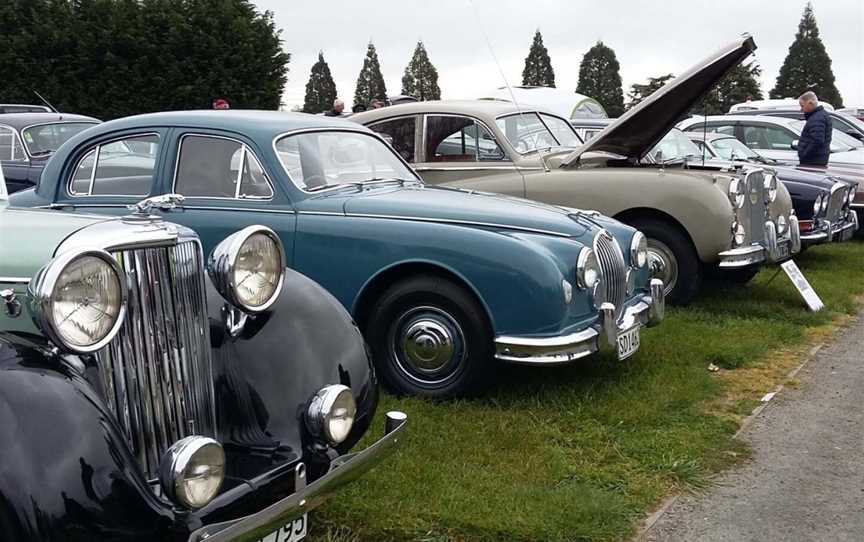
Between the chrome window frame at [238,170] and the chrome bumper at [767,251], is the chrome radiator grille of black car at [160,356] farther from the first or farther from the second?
the chrome bumper at [767,251]

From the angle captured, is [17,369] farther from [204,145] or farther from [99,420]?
[204,145]

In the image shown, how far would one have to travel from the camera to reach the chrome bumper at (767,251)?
264 inches

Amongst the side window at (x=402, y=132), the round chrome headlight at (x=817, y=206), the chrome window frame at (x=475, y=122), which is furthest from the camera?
the round chrome headlight at (x=817, y=206)

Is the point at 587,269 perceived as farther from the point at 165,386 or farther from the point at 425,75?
the point at 425,75

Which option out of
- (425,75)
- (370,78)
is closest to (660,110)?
(425,75)

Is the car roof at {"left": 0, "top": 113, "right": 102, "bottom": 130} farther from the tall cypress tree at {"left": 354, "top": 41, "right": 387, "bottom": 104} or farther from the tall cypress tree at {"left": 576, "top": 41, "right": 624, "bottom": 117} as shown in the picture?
the tall cypress tree at {"left": 576, "top": 41, "right": 624, "bottom": 117}

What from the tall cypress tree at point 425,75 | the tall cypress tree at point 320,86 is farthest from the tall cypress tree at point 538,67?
the tall cypress tree at point 320,86

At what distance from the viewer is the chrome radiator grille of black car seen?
2445 millimetres

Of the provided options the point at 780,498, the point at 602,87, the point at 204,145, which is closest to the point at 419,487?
the point at 780,498

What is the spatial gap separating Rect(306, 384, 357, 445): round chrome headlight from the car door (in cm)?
208

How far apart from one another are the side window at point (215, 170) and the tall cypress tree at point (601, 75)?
36.1 m

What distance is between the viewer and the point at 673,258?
6883mm

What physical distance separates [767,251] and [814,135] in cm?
445

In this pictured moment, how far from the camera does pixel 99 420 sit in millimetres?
2176
